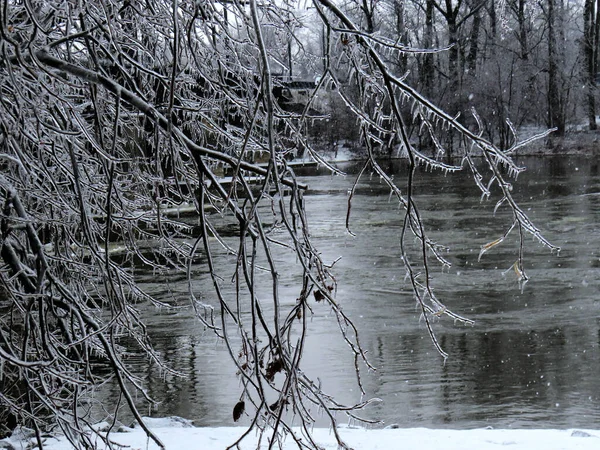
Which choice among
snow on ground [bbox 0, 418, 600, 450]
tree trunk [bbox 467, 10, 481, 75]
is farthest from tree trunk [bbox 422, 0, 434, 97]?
snow on ground [bbox 0, 418, 600, 450]

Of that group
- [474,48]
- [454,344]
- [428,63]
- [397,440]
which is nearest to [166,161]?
[397,440]

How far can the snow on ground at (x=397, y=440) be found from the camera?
22.3 feet

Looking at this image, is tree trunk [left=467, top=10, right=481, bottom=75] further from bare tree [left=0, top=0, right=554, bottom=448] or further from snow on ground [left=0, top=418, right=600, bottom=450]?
bare tree [left=0, top=0, right=554, bottom=448]

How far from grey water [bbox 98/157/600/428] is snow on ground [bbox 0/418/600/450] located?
2.41ft

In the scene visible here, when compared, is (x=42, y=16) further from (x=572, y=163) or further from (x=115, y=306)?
(x=572, y=163)

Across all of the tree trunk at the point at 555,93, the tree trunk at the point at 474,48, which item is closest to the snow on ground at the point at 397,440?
the tree trunk at the point at 555,93

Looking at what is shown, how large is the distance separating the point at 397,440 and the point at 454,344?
415 centimetres

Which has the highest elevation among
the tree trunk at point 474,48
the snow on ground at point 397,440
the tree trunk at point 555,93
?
the tree trunk at point 474,48

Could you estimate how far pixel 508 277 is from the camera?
15.6 metres

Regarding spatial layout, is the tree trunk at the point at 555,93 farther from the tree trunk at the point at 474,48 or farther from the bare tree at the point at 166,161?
the bare tree at the point at 166,161

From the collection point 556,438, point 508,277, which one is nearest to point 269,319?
point 508,277

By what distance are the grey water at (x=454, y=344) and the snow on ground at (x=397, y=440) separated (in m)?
0.74

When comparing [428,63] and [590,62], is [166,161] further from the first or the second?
[590,62]

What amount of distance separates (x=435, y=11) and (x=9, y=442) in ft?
178
